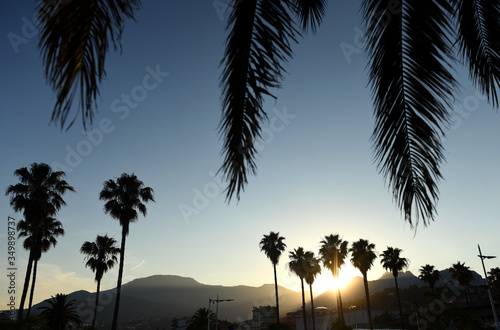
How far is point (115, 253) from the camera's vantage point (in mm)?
41562

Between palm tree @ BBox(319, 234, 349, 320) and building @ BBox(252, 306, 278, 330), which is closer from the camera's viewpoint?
palm tree @ BBox(319, 234, 349, 320)

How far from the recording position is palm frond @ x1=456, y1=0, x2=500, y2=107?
349cm

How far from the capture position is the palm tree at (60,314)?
29250 millimetres

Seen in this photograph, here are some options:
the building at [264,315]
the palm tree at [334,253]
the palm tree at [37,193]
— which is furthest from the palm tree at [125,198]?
the building at [264,315]

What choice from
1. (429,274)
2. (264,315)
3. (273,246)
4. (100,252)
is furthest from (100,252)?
(264,315)

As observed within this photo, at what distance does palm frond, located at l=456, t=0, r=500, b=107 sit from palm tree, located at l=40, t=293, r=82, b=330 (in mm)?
33951

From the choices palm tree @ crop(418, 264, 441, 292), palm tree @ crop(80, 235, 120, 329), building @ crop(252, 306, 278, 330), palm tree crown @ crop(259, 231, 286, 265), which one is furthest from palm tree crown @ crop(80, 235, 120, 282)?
building @ crop(252, 306, 278, 330)

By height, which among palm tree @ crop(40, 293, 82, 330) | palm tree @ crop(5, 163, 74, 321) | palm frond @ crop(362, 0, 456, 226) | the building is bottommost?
the building

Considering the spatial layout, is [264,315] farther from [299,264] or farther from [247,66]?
[247,66]

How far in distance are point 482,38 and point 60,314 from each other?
3519 cm

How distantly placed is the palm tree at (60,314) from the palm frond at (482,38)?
3395cm

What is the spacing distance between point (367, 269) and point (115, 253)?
1266 inches

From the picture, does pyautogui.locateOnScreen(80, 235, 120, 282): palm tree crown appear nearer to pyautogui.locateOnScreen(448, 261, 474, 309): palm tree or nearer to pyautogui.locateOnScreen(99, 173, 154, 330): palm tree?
pyautogui.locateOnScreen(99, 173, 154, 330): palm tree

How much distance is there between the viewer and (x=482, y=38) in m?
3.72
